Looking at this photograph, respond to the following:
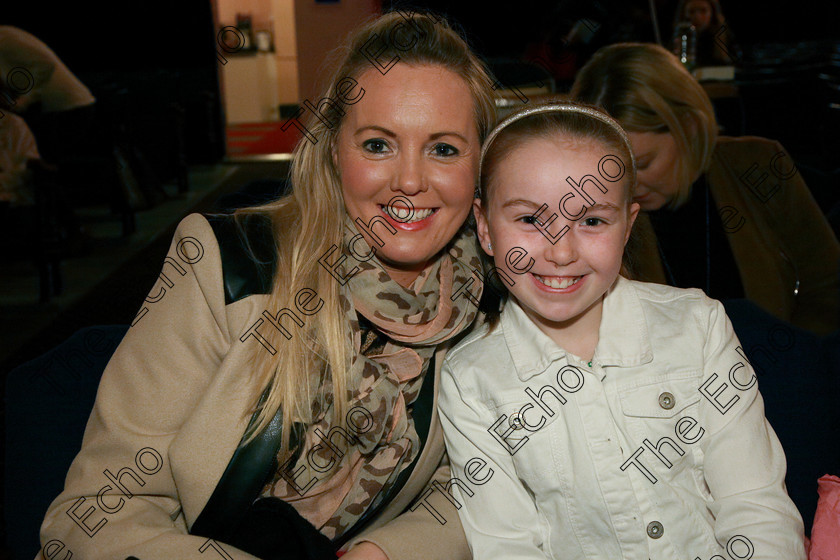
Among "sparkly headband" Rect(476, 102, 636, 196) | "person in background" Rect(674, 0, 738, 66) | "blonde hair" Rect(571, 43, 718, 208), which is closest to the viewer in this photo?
"sparkly headband" Rect(476, 102, 636, 196)

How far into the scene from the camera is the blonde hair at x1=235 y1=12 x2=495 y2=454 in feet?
4.43

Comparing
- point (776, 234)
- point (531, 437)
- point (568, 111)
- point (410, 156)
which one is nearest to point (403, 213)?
point (410, 156)

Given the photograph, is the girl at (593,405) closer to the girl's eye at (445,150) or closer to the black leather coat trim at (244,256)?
the girl's eye at (445,150)

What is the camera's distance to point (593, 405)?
4.18 feet

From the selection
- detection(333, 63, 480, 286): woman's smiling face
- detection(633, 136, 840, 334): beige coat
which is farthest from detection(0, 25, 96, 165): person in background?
detection(633, 136, 840, 334): beige coat

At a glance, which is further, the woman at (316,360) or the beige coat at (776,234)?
the beige coat at (776,234)

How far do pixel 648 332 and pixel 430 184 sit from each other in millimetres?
503

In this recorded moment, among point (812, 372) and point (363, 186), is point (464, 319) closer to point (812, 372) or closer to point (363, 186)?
point (363, 186)

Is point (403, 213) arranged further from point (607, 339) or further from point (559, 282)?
point (607, 339)

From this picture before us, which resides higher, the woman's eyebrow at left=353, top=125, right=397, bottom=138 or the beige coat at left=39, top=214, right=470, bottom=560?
the woman's eyebrow at left=353, top=125, right=397, bottom=138

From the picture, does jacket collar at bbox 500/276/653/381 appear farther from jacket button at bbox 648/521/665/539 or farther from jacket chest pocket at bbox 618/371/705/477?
jacket button at bbox 648/521/665/539

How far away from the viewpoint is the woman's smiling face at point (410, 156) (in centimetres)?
137

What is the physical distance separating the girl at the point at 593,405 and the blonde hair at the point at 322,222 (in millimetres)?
219

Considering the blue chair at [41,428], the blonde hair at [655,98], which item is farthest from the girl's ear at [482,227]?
the blue chair at [41,428]
